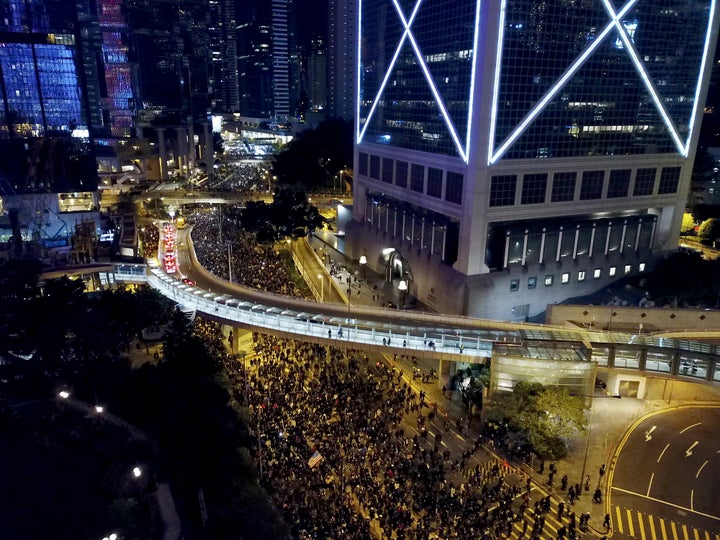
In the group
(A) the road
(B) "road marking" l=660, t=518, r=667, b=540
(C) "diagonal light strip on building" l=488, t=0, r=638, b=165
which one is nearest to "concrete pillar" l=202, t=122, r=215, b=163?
(C) "diagonal light strip on building" l=488, t=0, r=638, b=165

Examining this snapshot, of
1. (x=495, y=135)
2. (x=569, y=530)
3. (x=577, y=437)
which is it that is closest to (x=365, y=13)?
(x=495, y=135)

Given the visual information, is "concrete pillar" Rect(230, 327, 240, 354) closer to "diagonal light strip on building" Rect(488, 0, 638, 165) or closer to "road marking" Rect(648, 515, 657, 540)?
"diagonal light strip on building" Rect(488, 0, 638, 165)

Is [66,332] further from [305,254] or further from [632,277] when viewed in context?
[632,277]

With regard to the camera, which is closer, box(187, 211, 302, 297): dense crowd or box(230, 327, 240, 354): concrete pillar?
box(230, 327, 240, 354): concrete pillar

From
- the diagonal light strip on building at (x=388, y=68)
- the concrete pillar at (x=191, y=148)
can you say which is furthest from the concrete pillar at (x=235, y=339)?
the concrete pillar at (x=191, y=148)

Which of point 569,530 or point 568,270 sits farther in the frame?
point 568,270
